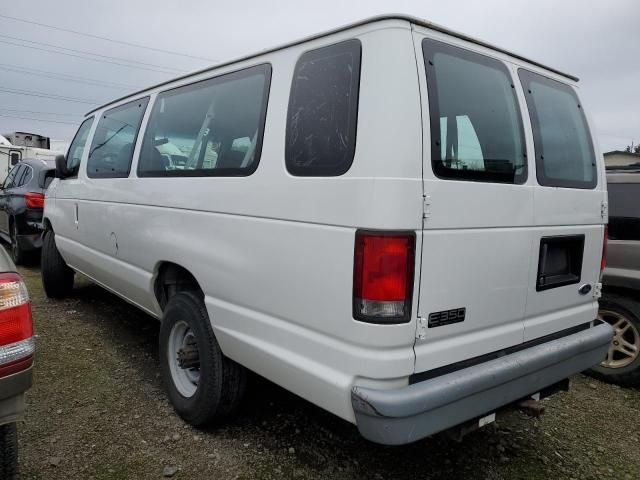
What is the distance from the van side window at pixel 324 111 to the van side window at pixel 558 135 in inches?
41.0

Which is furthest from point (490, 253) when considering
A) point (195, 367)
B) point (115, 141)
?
point (115, 141)

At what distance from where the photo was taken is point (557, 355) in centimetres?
254

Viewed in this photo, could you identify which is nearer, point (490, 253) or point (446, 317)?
point (446, 317)

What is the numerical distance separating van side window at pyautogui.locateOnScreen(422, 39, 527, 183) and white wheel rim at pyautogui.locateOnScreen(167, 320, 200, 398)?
6.27 feet

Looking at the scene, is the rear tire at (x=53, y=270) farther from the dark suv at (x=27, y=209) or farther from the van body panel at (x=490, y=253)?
the van body panel at (x=490, y=253)

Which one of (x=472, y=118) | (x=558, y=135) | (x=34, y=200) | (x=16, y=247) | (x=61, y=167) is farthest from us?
(x=16, y=247)

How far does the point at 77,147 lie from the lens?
4969mm

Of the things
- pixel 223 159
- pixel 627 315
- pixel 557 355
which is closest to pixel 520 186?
pixel 557 355

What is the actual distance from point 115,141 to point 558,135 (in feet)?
10.7

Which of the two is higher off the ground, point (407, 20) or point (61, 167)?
point (407, 20)

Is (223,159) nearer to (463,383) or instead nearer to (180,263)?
(180,263)

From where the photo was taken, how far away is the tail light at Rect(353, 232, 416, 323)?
75.7 inches

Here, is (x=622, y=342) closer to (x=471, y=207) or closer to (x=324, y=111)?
(x=471, y=207)

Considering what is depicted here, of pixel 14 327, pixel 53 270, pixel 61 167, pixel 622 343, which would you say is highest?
pixel 61 167
